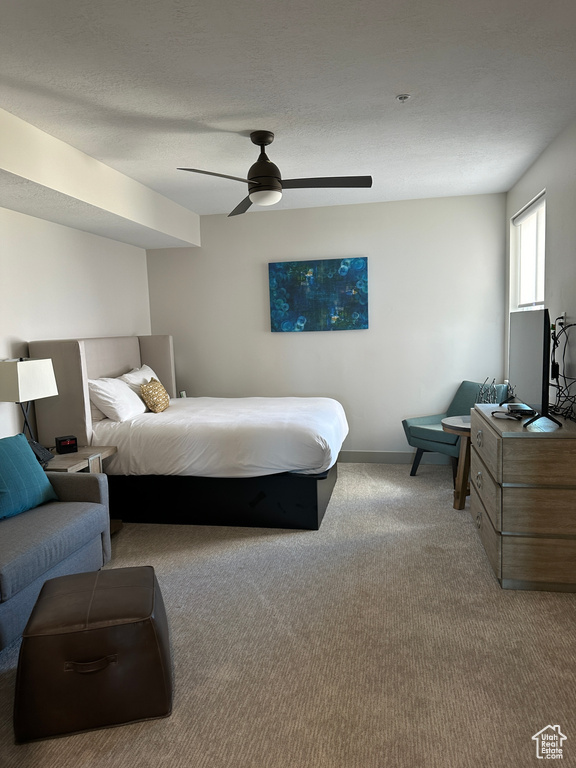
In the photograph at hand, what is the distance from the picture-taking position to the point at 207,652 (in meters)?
2.43

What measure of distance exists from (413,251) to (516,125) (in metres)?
2.04

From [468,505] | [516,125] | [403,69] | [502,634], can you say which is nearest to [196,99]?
[403,69]

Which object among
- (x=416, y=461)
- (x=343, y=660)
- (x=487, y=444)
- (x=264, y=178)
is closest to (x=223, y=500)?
(x=343, y=660)

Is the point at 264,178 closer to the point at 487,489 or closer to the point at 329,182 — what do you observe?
the point at 329,182

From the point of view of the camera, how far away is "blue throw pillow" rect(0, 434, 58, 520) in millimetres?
2836

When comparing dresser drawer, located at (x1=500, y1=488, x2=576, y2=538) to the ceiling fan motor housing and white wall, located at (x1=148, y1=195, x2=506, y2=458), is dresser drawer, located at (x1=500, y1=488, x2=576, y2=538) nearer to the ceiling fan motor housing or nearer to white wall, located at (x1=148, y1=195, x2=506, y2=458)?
the ceiling fan motor housing

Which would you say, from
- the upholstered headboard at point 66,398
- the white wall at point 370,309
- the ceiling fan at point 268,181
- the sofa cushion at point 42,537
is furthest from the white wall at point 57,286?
the ceiling fan at point 268,181

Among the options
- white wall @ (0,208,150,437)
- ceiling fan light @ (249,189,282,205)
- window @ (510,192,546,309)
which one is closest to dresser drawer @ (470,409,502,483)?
window @ (510,192,546,309)

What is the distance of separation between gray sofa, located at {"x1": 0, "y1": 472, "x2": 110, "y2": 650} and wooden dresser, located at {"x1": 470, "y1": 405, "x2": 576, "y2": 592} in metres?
2.24

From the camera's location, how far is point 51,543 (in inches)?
104

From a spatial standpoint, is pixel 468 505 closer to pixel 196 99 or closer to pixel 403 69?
pixel 403 69

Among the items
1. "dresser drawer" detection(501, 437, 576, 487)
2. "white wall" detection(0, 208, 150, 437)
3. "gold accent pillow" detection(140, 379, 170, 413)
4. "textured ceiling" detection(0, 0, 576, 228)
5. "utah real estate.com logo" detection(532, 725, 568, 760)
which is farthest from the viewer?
"gold accent pillow" detection(140, 379, 170, 413)

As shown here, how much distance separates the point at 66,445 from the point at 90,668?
2094mm

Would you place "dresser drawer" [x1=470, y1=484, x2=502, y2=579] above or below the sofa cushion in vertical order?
below
